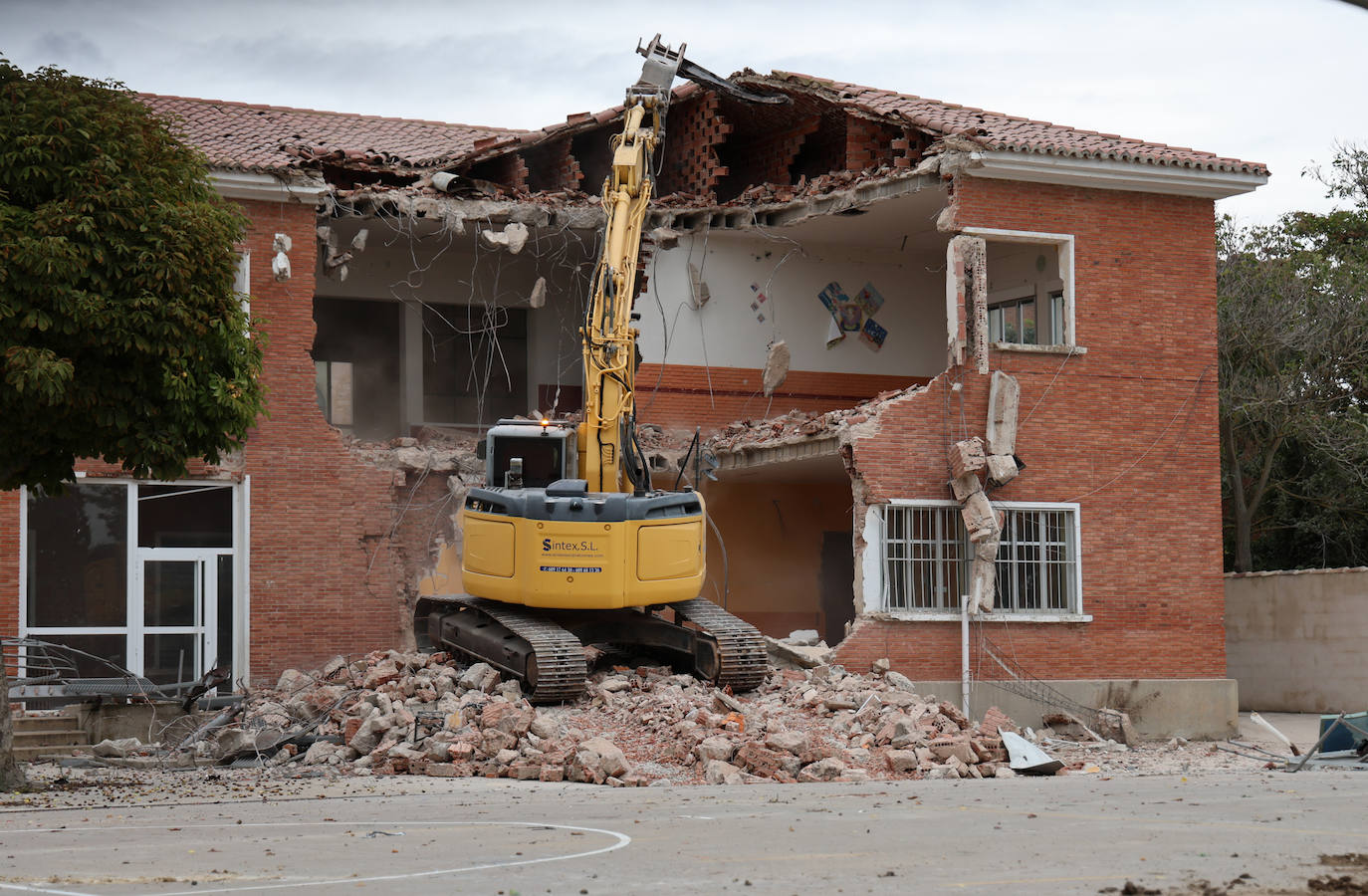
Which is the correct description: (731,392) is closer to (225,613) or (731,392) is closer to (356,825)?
(225,613)

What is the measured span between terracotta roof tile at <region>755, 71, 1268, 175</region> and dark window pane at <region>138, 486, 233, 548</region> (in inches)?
389

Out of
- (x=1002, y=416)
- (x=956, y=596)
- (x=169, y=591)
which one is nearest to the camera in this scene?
(x=169, y=591)

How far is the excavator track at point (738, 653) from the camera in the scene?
691 inches

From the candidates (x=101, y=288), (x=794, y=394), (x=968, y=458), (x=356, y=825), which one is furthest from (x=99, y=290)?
(x=794, y=394)

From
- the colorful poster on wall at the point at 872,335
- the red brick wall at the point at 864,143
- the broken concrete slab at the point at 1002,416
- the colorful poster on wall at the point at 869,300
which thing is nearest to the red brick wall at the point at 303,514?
the red brick wall at the point at 864,143

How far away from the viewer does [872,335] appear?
25.3m

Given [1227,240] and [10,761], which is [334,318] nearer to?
[10,761]

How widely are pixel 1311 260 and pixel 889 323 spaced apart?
10.0 metres

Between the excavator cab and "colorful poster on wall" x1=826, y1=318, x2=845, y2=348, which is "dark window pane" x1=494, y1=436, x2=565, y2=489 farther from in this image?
"colorful poster on wall" x1=826, y1=318, x2=845, y2=348

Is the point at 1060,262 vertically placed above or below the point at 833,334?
above

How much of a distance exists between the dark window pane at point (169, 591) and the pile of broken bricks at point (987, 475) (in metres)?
9.98

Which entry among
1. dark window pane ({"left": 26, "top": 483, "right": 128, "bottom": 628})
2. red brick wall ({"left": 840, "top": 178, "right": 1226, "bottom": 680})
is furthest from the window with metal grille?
dark window pane ({"left": 26, "top": 483, "right": 128, "bottom": 628})

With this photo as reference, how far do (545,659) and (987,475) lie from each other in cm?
724

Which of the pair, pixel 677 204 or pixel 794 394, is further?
pixel 794 394
